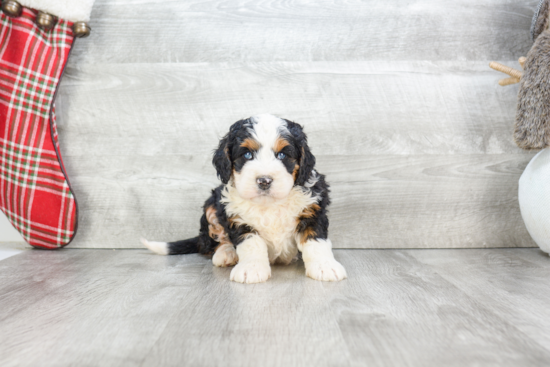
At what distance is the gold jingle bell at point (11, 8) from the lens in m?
2.03

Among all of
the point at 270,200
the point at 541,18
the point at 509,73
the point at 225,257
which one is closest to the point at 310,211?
the point at 270,200

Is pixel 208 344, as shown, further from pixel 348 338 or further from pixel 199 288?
pixel 199 288

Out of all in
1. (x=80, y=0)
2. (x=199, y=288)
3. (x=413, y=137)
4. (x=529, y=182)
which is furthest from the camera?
(x=413, y=137)

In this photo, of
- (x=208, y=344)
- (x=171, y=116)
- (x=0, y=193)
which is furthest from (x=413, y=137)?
(x=0, y=193)

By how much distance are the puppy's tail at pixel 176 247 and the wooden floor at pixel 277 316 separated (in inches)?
8.8

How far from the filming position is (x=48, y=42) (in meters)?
2.14

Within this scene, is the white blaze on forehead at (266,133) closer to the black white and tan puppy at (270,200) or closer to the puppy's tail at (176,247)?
the black white and tan puppy at (270,200)

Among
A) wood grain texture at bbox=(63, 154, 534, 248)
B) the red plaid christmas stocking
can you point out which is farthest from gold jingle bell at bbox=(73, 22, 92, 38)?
wood grain texture at bbox=(63, 154, 534, 248)

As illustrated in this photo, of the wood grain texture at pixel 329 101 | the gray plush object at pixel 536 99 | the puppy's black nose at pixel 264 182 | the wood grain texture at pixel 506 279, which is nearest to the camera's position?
the wood grain texture at pixel 506 279

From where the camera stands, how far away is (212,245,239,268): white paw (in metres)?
1.87

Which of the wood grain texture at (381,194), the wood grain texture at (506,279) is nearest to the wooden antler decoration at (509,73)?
the wood grain texture at (381,194)

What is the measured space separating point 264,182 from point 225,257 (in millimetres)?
504

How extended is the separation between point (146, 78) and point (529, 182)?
1.90m

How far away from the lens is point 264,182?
1.53 metres
